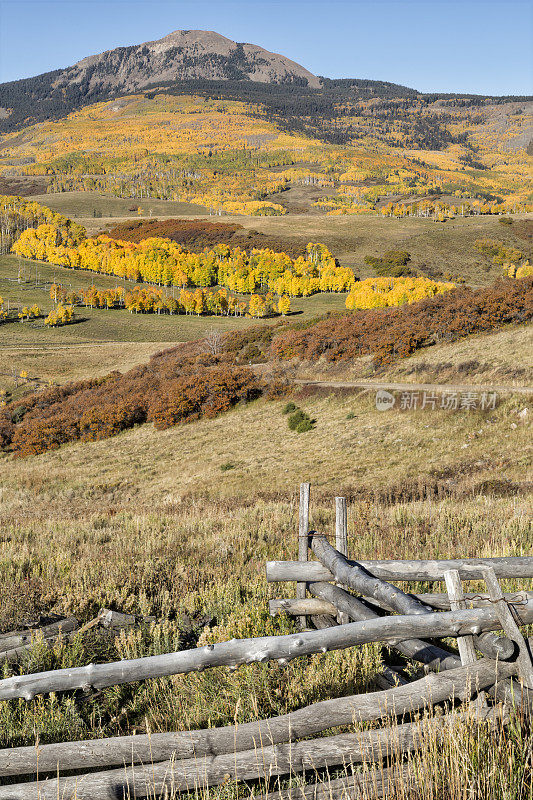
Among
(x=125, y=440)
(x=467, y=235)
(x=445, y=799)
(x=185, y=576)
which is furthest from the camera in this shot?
(x=467, y=235)

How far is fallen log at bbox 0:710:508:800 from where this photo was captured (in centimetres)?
345

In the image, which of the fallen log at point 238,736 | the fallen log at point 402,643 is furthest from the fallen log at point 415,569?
the fallen log at point 238,736

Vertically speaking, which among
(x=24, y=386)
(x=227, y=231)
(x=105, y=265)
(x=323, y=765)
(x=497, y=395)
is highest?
(x=227, y=231)

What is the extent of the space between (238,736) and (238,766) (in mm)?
198

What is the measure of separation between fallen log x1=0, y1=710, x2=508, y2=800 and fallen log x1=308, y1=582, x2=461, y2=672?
0.77 metres

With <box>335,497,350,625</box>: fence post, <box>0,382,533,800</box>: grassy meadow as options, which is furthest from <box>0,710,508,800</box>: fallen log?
<box>335,497,350,625</box>: fence post

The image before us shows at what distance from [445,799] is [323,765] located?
2.59 ft

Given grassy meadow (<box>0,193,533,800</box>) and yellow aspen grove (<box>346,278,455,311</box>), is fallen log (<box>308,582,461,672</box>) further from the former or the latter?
yellow aspen grove (<box>346,278,455,311</box>)

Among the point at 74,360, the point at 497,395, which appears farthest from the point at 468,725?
the point at 74,360

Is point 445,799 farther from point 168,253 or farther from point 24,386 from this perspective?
point 168,253

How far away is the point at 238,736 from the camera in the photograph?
12.4 ft

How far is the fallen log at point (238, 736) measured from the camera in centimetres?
363

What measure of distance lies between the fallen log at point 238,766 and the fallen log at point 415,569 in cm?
166

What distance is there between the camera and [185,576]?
8.05 metres
